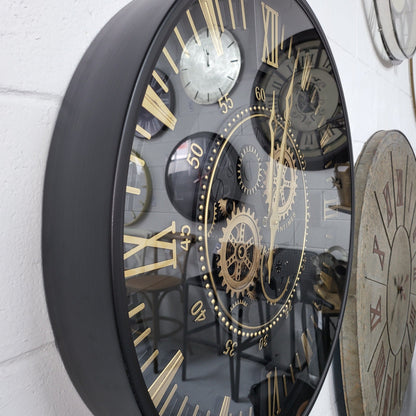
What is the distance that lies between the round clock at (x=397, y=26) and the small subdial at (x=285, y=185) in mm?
736

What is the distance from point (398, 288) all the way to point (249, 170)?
2.52ft

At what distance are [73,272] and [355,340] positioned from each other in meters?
0.68

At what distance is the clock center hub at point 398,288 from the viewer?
1006mm

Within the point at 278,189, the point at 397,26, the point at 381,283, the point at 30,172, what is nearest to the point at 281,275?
the point at 278,189

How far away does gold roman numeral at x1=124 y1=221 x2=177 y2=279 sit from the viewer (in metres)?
0.32

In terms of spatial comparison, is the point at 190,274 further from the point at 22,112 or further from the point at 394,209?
the point at 394,209

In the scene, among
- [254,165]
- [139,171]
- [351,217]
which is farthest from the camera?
[351,217]

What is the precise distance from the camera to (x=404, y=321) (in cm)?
112

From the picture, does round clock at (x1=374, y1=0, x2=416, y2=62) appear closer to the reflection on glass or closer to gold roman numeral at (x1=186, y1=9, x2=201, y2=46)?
the reflection on glass

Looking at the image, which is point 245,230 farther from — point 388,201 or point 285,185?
point 388,201

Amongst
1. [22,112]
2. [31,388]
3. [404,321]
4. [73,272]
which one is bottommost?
Answer: [404,321]

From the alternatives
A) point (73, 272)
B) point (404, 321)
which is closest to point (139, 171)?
point (73, 272)

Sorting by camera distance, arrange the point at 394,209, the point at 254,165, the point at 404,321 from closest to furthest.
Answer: the point at 254,165, the point at 394,209, the point at 404,321

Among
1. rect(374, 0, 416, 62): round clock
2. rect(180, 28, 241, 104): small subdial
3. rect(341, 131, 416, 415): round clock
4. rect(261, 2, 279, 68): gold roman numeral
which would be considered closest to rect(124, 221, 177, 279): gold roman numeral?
rect(180, 28, 241, 104): small subdial
